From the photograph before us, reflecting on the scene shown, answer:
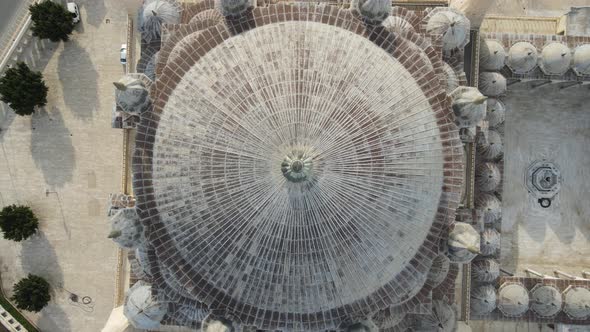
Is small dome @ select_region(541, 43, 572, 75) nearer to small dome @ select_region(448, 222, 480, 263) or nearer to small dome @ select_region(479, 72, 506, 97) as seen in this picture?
small dome @ select_region(479, 72, 506, 97)

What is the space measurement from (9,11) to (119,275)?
100 ft

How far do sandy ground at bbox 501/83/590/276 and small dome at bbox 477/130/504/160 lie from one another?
4.17 meters

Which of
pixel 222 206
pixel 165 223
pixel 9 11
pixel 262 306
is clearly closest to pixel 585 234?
pixel 262 306

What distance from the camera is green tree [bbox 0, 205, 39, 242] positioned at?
42406 millimetres

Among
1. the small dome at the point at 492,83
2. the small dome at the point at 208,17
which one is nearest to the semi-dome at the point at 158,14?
the small dome at the point at 208,17

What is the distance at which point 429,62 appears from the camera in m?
30.3

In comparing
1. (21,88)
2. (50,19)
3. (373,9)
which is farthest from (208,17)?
(21,88)

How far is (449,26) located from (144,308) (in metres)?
30.4

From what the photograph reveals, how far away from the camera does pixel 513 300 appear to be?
126 ft

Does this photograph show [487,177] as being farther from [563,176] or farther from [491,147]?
[563,176]

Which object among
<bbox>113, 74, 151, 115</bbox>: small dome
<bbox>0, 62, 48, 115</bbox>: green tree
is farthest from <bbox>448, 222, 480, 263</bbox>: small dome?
<bbox>0, 62, 48, 115</bbox>: green tree

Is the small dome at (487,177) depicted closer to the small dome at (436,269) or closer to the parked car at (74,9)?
the small dome at (436,269)

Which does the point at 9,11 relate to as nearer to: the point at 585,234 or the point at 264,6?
the point at 264,6

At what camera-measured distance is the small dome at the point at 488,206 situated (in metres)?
38.0
